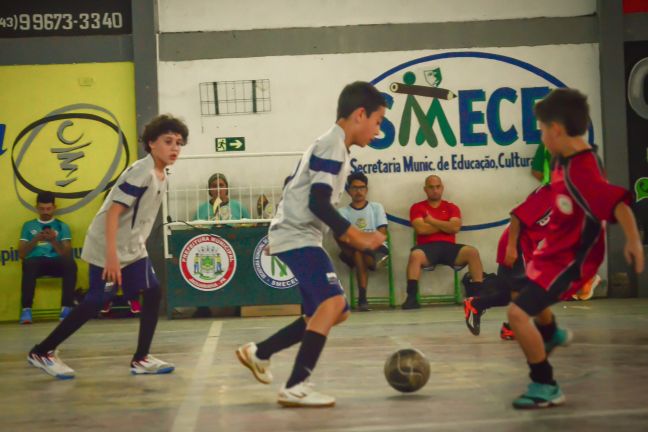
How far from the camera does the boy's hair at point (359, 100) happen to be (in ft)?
19.0

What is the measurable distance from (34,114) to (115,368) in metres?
6.75

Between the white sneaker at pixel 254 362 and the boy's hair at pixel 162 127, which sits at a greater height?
the boy's hair at pixel 162 127

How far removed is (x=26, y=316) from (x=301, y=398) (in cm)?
823

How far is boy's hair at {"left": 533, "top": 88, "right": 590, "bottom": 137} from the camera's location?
5371mm

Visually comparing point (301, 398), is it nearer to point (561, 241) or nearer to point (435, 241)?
point (561, 241)

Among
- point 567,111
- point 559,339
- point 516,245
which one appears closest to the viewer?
point 567,111

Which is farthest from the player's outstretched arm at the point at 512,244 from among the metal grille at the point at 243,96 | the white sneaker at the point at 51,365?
the metal grille at the point at 243,96

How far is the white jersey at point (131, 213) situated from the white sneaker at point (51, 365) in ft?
2.56

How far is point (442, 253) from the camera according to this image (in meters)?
13.1

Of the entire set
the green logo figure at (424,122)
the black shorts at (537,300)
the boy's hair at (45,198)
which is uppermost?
the green logo figure at (424,122)

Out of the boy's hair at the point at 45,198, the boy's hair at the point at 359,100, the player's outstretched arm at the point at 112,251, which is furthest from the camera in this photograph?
the boy's hair at the point at 45,198

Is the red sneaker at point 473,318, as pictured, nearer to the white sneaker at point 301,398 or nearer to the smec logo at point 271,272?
the white sneaker at point 301,398

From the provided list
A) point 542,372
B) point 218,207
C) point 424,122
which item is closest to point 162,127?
Answer: point 542,372

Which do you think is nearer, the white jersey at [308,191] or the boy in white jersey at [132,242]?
the white jersey at [308,191]
